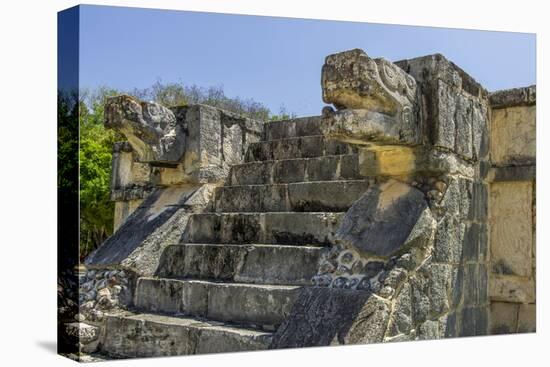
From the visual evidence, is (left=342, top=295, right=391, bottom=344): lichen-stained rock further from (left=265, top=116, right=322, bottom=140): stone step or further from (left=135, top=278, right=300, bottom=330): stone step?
(left=265, top=116, right=322, bottom=140): stone step

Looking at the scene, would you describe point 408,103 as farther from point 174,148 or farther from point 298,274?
point 174,148

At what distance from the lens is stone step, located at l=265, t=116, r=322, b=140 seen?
282 inches

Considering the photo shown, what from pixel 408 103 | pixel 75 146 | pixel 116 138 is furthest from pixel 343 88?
pixel 116 138

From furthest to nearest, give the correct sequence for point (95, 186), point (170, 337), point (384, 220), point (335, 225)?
point (95, 186)
point (335, 225)
point (170, 337)
point (384, 220)

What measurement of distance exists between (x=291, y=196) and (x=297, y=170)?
1.48ft

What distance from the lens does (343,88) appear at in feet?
14.3

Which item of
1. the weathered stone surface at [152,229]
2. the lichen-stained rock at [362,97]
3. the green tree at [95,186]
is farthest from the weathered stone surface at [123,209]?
the green tree at [95,186]

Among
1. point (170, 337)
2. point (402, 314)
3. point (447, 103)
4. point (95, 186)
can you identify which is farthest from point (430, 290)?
point (95, 186)

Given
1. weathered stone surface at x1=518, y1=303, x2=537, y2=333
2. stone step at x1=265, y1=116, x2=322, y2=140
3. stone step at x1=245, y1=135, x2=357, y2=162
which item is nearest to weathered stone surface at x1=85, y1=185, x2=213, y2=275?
stone step at x1=245, y1=135, x2=357, y2=162

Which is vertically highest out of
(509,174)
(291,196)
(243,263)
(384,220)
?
(509,174)

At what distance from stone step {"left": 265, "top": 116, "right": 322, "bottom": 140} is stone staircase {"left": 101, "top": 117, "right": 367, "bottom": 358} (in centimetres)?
39

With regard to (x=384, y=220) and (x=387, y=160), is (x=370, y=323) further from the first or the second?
(x=387, y=160)

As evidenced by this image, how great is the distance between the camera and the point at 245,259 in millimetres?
5434

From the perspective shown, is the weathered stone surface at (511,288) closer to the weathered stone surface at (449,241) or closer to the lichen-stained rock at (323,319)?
the weathered stone surface at (449,241)
